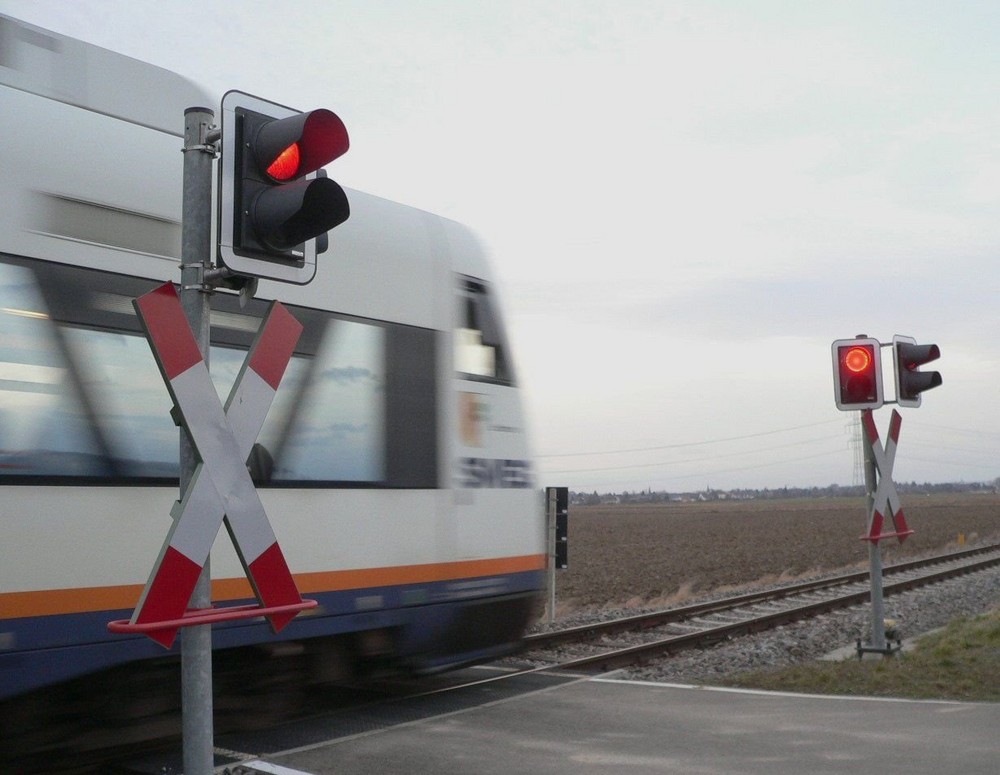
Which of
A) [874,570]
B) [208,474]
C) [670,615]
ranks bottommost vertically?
[670,615]

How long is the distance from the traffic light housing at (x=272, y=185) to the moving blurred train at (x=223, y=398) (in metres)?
2.52

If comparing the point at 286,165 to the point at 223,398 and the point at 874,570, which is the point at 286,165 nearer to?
the point at 223,398

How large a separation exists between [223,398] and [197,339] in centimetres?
308

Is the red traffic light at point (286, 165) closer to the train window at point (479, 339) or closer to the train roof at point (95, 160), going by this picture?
the train roof at point (95, 160)

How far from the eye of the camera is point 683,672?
31.6ft

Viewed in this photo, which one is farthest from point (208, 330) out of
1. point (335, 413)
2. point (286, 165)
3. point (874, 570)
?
point (874, 570)

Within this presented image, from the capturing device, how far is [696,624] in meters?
12.9

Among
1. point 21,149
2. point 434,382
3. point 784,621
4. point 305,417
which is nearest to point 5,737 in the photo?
point 305,417

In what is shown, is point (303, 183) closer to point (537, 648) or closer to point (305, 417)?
point (305, 417)

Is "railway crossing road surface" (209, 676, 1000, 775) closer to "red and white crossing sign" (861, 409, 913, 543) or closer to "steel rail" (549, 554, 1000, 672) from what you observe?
"steel rail" (549, 554, 1000, 672)

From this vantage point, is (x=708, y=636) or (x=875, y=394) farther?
(x=708, y=636)

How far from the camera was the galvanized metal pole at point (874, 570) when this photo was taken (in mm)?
9492

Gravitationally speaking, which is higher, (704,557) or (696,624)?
(696,624)

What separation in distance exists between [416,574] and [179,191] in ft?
9.89
